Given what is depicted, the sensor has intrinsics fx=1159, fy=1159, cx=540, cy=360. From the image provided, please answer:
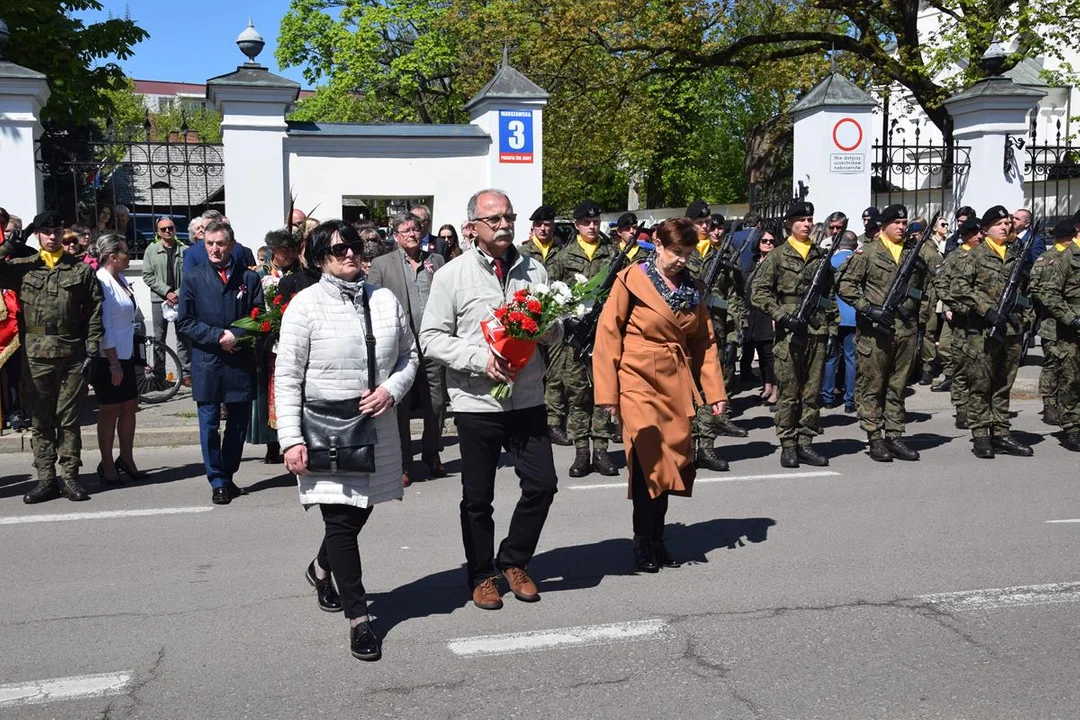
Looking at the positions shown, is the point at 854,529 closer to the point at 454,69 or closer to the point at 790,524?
the point at 790,524

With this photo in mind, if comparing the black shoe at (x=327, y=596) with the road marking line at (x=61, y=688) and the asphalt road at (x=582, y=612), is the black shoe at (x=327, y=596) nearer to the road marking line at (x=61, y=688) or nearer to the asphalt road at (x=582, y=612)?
the asphalt road at (x=582, y=612)

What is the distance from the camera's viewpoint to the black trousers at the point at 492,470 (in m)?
5.50

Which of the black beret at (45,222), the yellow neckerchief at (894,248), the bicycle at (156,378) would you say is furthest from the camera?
the bicycle at (156,378)

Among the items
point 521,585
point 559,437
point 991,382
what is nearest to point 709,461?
point 559,437

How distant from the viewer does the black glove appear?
8.82 metres

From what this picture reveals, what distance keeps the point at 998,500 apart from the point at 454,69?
38.1 m

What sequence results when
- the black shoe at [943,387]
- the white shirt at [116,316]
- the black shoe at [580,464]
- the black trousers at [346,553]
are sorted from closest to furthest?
the black trousers at [346,553] < the white shirt at [116,316] < the black shoe at [580,464] < the black shoe at [943,387]

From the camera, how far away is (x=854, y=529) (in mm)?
7020

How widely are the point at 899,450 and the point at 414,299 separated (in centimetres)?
407

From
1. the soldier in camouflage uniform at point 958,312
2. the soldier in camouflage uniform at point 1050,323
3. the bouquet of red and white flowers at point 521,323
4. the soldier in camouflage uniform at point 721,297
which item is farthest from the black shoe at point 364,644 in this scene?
the soldier in camouflage uniform at point 1050,323

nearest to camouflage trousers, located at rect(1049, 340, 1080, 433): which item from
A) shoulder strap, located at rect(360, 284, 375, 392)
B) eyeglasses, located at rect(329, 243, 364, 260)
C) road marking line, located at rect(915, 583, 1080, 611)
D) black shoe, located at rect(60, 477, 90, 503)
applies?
road marking line, located at rect(915, 583, 1080, 611)

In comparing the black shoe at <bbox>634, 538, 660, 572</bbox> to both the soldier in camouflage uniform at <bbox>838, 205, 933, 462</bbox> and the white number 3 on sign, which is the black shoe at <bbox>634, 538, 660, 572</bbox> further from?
the white number 3 on sign

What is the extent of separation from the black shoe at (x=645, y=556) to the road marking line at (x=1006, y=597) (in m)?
1.36

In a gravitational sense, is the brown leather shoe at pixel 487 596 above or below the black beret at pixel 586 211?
below
